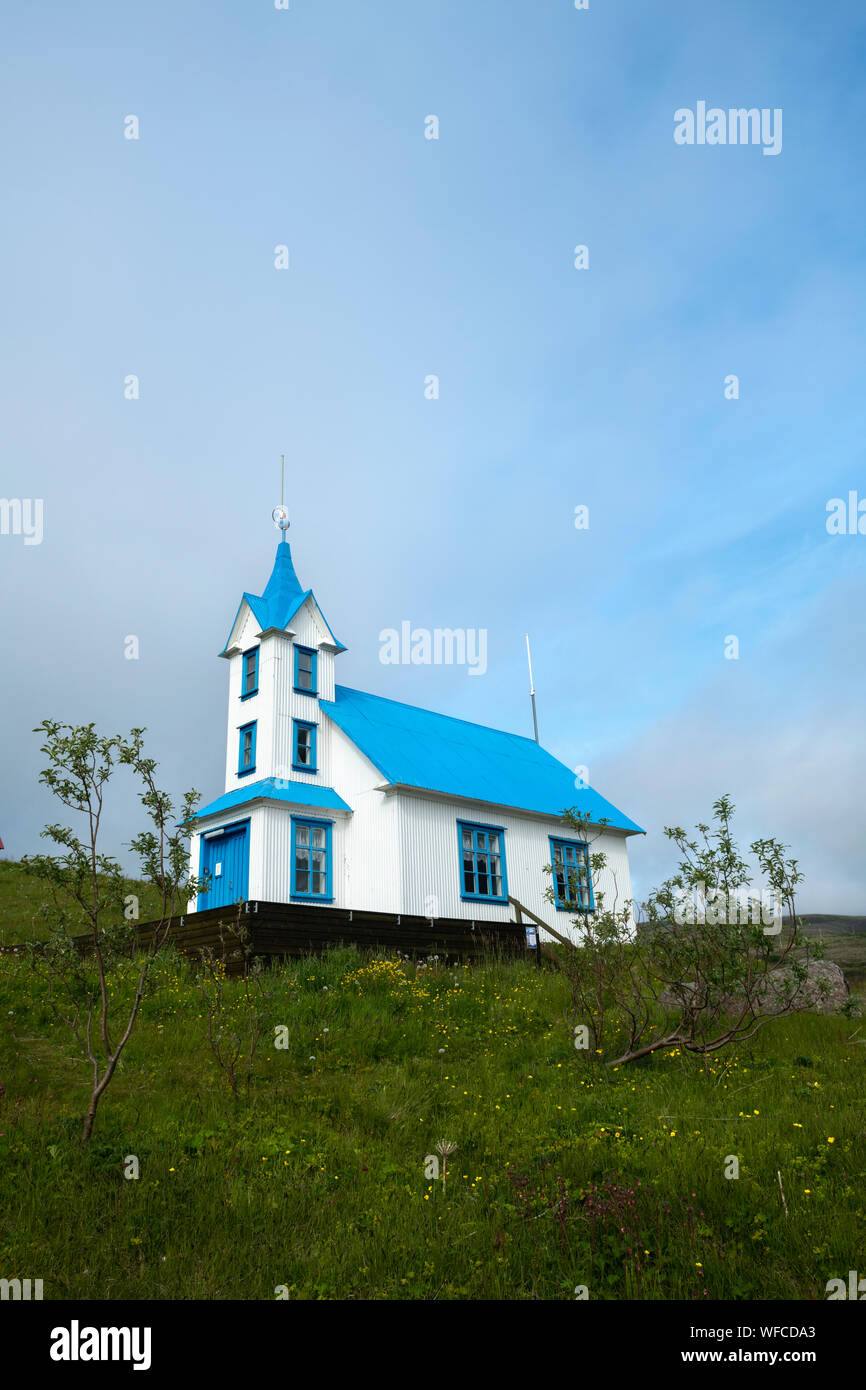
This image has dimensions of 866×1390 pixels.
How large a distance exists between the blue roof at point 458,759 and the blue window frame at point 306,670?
2.07 feet

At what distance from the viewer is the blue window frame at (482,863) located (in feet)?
77.3

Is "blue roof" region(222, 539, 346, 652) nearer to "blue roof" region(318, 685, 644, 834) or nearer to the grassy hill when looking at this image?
"blue roof" region(318, 685, 644, 834)

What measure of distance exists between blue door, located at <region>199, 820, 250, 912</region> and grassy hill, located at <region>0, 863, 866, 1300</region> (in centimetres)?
859

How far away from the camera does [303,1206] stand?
23.6 feet

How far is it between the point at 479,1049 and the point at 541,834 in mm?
14763

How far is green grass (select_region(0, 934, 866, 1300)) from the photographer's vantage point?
627cm

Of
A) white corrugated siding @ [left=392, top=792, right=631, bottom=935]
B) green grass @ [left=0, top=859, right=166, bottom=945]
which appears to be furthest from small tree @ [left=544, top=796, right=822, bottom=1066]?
green grass @ [left=0, top=859, right=166, bottom=945]

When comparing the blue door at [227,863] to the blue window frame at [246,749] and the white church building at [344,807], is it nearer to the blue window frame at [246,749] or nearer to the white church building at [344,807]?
the white church building at [344,807]

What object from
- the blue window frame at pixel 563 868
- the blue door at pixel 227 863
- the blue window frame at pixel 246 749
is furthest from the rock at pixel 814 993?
the blue window frame at pixel 246 749

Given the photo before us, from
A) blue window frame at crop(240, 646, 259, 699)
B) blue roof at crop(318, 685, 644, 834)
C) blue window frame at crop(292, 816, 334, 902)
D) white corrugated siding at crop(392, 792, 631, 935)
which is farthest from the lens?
blue window frame at crop(240, 646, 259, 699)

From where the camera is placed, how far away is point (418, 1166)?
317 inches

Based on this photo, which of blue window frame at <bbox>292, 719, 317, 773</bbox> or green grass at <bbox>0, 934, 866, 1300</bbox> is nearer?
green grass at <bbox>0, 934, 866, 1300</bbox>

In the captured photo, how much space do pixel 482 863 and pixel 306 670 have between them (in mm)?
7300

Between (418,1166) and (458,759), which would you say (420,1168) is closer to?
(418,1166)
